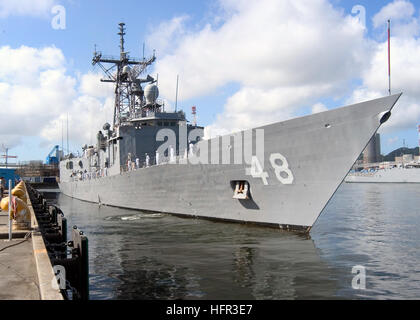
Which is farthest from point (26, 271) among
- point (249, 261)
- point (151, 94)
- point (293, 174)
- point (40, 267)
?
point (151, 94)

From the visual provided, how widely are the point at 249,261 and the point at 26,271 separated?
15.3 feet

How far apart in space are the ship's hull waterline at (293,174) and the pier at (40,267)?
19.8 feet

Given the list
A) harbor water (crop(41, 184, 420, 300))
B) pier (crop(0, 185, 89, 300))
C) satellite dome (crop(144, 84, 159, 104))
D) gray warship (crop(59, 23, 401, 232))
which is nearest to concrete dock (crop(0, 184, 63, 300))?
pier (crop(0, 185, 89, 300))

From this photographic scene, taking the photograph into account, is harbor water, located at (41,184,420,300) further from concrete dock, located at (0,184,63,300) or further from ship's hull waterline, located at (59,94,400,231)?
concrete dock, located at (0,184,63,300)

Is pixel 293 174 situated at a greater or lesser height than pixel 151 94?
lesser

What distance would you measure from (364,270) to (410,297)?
153cm

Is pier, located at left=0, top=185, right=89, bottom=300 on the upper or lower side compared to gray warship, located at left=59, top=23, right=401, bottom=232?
lower

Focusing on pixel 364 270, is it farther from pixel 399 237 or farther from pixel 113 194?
pixel 113 194

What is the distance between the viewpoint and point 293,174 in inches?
431

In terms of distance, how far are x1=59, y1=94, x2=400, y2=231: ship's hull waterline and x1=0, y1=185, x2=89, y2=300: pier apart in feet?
19.8

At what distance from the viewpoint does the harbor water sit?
6227 millimetres

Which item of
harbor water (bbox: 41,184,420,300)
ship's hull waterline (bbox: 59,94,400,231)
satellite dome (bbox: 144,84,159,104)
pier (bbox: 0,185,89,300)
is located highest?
satellite dome (bbox: 144,84,159,104)

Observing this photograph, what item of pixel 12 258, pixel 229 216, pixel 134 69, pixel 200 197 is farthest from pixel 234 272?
pixel 134 69

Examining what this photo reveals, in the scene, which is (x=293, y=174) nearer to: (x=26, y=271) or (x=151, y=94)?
(x=26, y=271)
